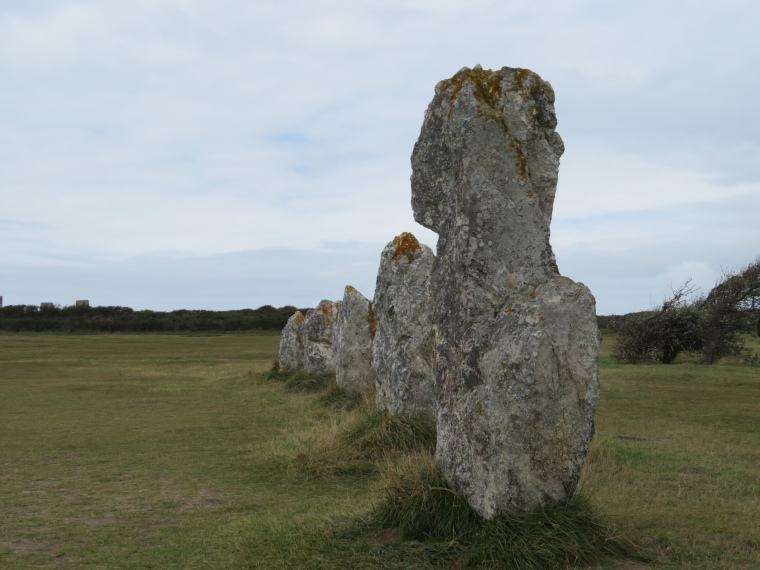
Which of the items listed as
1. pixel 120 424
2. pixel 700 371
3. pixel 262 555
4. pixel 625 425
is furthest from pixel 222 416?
pixel 700 371

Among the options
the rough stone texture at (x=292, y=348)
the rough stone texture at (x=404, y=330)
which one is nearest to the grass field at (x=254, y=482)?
the rough stone texture at (x=404, y=330)

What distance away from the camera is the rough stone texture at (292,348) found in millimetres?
21828

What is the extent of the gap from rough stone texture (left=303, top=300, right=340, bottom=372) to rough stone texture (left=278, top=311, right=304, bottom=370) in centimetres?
31

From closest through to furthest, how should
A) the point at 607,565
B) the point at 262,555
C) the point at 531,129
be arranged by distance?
the point at 607,565 < the point at 262,555 < the point at 531,129

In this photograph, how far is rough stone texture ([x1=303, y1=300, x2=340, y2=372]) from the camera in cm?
2058

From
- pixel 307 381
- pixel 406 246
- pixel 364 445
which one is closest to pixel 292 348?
pixel 307 381

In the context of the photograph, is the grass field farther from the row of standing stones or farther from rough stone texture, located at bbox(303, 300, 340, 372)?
rough stone texture, located at bbox(303, 300, 340, 372)

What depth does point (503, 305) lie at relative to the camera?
6266 mm

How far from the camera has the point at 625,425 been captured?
13023 mm

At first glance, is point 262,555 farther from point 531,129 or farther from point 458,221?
point 531,129

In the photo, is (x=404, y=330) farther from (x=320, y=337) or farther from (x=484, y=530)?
(x=320, y=337)

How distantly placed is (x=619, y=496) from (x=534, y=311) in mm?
2900

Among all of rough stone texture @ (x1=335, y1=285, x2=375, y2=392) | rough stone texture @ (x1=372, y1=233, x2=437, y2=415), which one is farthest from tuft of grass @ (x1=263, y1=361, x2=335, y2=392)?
rough stone texture @ (x1=372, y1=233, x2=437, y2=415)

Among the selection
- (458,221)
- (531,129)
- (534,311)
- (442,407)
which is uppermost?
(531,129)
